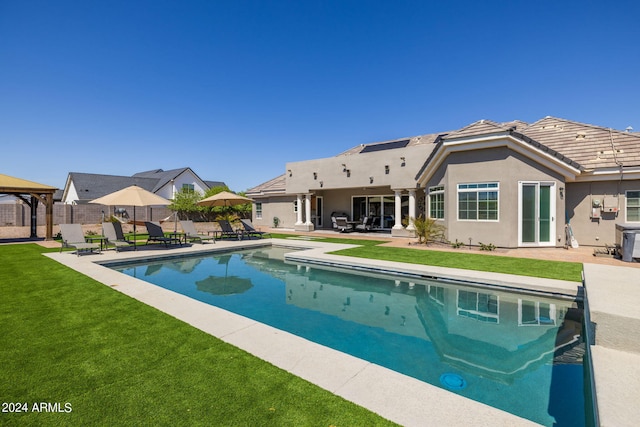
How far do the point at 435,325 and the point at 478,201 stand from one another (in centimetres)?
951

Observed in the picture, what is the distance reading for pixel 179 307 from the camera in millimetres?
5914

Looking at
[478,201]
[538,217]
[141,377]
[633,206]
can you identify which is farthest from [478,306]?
[633,206]

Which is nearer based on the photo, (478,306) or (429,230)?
(478,306)

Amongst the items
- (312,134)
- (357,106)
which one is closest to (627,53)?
(357,106)

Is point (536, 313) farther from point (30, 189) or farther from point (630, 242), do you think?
point (30, 189)

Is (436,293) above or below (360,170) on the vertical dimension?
below

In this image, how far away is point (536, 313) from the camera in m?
6.50

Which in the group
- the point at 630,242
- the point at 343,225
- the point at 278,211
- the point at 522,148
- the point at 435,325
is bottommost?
the point at 435,325

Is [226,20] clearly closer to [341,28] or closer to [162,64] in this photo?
[162,64]

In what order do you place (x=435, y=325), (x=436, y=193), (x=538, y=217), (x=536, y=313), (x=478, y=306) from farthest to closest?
(x=436, y=193) < (x=538, y=217) < (x=478, y=306) < (x=536, y=313) < (x=435, y=325)

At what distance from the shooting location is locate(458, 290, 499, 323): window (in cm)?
653

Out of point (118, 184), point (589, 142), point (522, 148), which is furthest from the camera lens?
point (118, 184)

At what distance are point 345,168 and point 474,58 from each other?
10500 millimetres

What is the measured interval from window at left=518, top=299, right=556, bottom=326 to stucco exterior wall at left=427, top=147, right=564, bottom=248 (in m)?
6.98
